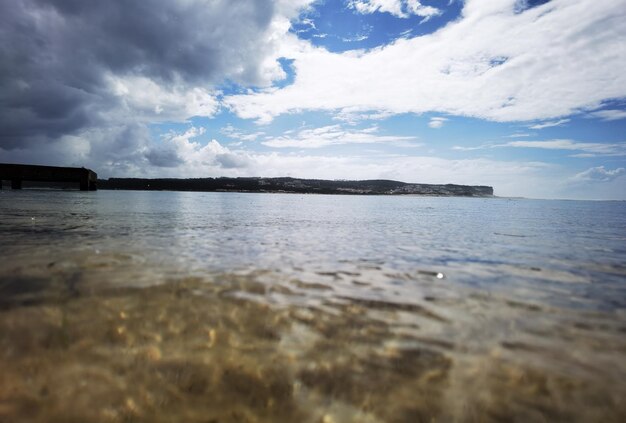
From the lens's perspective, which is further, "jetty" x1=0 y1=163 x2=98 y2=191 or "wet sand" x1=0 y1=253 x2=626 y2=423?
→ "jetty" x1=0 y1=163 x2=98 y2=191

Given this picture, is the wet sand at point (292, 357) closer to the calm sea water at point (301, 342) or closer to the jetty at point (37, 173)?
the calm sea water at point (301, 342)

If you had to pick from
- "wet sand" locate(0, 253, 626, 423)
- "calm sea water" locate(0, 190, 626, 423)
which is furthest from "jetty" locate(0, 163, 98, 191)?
"wet sand" locate(0, 253, 626, 423)

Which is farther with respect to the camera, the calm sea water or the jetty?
the jetty

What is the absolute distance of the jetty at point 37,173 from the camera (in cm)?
7369

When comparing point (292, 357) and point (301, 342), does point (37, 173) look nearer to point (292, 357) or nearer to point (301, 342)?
point (301, 342)

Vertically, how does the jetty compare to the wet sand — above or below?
above

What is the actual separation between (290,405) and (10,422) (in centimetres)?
187

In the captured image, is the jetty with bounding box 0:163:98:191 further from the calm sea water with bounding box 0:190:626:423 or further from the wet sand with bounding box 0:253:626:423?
the wet sand with bounding box 0:253:626:423

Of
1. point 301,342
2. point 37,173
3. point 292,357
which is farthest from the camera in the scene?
point 37,173

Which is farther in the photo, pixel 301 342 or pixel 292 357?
pixel 301 342

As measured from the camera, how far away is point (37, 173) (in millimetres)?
75438

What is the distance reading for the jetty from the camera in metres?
73.7

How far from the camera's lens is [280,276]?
21.9 feet

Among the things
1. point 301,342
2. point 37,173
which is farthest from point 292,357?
point 37,173
